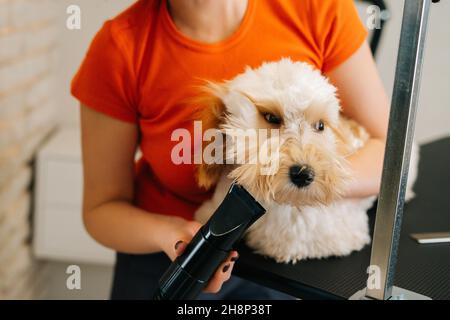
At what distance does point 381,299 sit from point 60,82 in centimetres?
96

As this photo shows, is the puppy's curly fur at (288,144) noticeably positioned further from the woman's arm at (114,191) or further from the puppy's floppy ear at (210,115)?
the woman's arm at (114,191)

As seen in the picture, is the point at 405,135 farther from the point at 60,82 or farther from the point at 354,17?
the point at 60,82

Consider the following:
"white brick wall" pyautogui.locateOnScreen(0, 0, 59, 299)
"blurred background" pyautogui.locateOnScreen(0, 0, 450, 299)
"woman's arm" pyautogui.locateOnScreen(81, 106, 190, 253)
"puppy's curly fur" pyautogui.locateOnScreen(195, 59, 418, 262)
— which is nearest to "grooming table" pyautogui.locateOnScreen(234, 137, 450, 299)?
"puppy's curly fur" pyautogui.locateOnScreen(195, 59, 418, 262)

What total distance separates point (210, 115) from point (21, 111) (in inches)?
38.2

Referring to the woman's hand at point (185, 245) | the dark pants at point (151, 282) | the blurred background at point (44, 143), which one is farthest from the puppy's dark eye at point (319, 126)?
the blurred background at point (44, 143)

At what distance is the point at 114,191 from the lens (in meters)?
0.84

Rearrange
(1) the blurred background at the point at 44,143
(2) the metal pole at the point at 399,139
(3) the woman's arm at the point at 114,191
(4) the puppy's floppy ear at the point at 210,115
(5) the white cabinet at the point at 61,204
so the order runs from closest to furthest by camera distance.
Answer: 1. (2) the metal pole at the point at 399,139
2. (4) the puppy's floppy ear at the point at 210,115
3. (3) the woman's arm at the point at 114,191
4. (1) the blurred background at the point at 44,143
5. (5) the white cabinet at the point at 61,204

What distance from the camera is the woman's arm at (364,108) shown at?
0.65 meters

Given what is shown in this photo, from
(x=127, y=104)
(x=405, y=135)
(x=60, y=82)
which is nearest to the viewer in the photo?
(x=405, y=135)

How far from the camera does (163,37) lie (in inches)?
27.9

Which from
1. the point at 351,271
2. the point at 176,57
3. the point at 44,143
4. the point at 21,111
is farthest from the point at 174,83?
the point at 44,143

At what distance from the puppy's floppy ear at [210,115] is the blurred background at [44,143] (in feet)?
1.76

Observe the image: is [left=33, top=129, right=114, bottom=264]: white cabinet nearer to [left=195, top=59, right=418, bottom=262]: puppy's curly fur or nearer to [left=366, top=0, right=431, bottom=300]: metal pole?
[left=195, top=59, right=418, bottom=262]: puppy's curly fur
